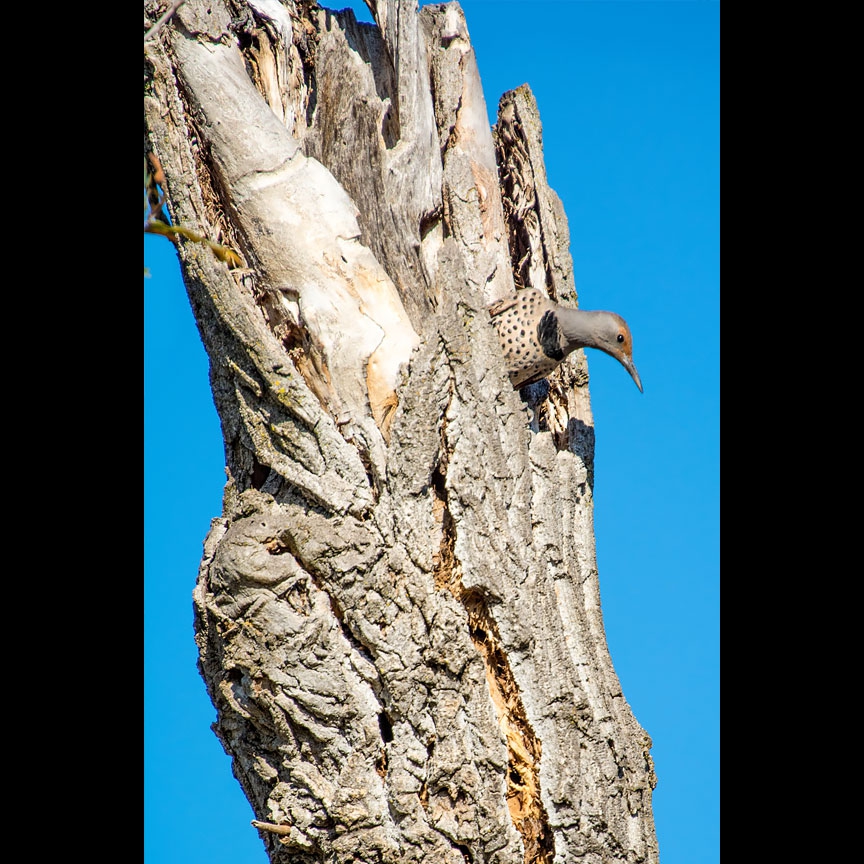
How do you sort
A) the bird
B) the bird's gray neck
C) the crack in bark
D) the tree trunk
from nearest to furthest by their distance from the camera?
1. the tree trunk
2. the crack in bark
3. the bird
4. the bird's gray neck

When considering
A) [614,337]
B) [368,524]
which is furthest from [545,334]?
[368,524]

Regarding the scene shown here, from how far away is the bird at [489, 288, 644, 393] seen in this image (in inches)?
168

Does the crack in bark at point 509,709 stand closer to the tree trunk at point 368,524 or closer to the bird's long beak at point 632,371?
the tree trunk at point 368,524

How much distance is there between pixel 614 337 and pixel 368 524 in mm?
1630

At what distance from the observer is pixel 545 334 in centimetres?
430

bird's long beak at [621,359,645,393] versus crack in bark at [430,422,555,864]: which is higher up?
bird's long beak at [621,359,645,393]

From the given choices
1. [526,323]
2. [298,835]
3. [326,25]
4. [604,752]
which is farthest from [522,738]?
[326,25]

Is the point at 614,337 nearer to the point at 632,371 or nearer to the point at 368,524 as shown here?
the point at 632,371

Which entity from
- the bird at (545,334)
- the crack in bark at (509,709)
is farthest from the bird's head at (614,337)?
the crack in bark at (509,709)

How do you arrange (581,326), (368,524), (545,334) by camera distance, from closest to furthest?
Answer: (368,524) < (545,334) < (581,326)

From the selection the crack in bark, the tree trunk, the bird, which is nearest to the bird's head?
the bird

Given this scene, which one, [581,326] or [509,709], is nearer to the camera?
[509,709]

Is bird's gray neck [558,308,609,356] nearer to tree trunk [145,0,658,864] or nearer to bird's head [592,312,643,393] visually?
bird's head [592,312,643,393]
